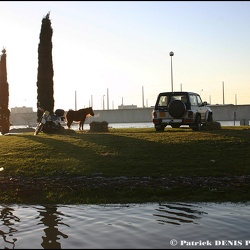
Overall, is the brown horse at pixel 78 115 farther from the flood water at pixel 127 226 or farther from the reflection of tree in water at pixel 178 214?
the reflection of tree in water at pixel 178 214

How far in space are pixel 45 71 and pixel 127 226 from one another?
750 inches

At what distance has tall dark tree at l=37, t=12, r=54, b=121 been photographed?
2512cm

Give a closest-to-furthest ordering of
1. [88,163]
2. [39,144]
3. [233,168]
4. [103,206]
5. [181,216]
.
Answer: [181,216] → [103,206] → [233,168] → [88,163] → [39,144]

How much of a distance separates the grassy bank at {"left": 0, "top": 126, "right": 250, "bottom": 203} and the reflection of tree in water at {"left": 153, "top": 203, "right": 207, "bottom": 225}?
0.75 m

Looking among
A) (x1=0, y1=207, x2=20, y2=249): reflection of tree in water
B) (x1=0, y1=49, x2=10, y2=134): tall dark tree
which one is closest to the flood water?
(x1=0, y1=207, x2=20, y2=249): reflection of tree in water

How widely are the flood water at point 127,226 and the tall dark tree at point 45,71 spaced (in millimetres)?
15535

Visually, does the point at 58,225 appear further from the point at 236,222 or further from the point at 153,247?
the point at 236,222

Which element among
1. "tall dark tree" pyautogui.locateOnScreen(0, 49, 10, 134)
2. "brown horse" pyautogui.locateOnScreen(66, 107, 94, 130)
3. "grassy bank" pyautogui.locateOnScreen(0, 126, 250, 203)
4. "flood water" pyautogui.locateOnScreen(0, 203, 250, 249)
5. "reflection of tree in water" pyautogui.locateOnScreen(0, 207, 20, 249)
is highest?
"tall dark tree" pyautogui.locateOnScreen(0, 49, 10, 134)

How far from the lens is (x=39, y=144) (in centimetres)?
1700

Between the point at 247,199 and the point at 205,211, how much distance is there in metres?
1.57

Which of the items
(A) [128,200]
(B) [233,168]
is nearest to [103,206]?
(A) [128,200]

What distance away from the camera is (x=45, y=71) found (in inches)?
1005

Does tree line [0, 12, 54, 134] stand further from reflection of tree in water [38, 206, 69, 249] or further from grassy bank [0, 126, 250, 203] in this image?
reflection of tree in water [38, 206, 69, 249]

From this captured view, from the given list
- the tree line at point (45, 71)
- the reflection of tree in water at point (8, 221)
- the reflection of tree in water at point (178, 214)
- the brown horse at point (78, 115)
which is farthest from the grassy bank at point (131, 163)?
the brown horse at point (78, 115)
